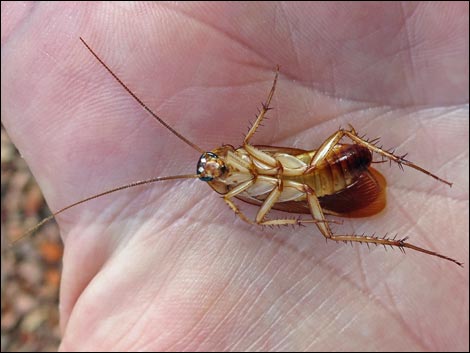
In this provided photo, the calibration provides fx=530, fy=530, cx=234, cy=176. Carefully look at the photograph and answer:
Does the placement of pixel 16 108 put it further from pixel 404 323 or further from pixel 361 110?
pixel 404 323

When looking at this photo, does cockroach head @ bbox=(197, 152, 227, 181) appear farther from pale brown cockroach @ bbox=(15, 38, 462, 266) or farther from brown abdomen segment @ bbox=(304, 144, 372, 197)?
brown abdomen segment @ bbox=(304, 144, 372, 197)

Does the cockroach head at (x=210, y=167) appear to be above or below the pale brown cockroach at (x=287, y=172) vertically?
above

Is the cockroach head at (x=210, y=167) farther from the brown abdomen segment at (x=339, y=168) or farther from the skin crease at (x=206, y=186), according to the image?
the brown abdomen segment at (x=339, y=168)

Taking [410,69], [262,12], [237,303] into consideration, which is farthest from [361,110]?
[237,303]

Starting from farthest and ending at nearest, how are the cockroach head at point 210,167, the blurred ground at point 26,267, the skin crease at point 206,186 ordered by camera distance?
1. the blurred ground at point 26,267
2. the skin crease at point 206,186
3. the cockroach head at point 210,167

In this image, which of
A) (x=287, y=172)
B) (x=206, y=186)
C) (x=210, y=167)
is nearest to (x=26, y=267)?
(x=206, y=186)

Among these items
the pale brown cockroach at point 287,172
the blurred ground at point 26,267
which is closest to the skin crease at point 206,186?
the pale brown cockroach at point 287,172

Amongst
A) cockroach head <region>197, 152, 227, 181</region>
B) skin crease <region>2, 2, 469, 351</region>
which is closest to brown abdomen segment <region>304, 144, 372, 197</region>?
skin crease <region>2, 2, 469, 351</region>
